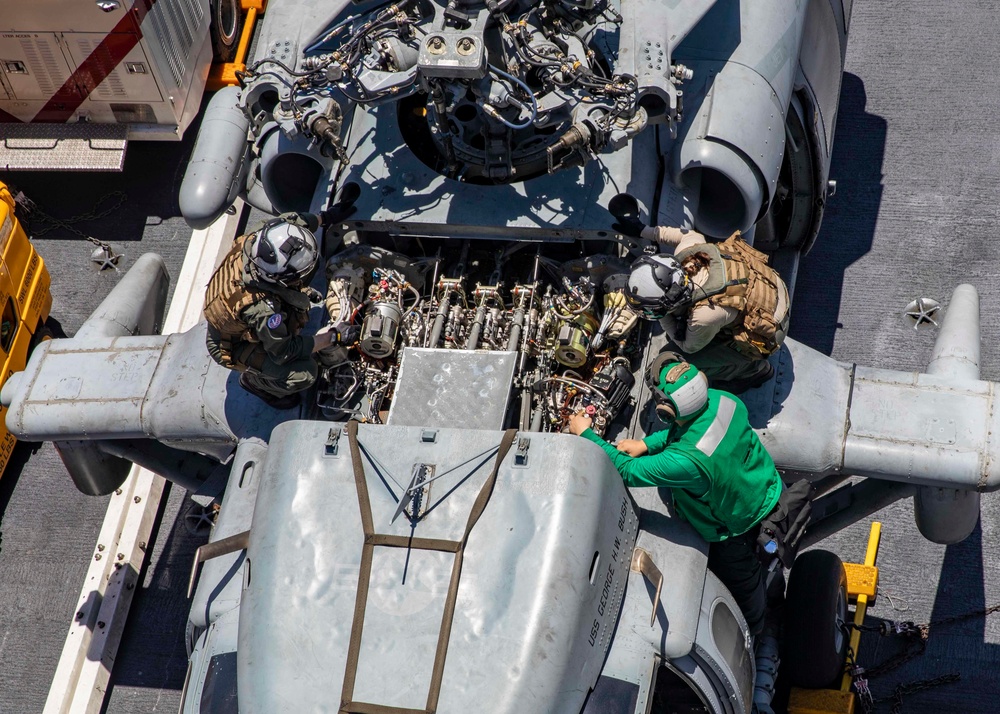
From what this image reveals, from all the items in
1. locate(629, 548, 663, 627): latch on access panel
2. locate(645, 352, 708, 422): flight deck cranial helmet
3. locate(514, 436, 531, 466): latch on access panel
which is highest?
locate(645, 352, 708, 422): flight deck cranial helmet

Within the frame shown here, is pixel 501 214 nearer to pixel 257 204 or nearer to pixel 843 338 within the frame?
pixel 257 204

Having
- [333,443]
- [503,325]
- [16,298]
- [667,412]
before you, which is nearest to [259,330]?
[333,443]

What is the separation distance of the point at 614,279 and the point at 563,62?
1.32m

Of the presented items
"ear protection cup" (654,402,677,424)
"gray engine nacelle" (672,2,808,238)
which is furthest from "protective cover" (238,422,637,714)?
"gray engine nacelle" (672,2,808,238)

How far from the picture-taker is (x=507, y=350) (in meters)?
7.11

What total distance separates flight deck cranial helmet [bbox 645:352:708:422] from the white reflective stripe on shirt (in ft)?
0.40

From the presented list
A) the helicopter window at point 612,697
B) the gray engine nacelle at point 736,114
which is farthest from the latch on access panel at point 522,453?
the gray engine nacelle at point 736,114

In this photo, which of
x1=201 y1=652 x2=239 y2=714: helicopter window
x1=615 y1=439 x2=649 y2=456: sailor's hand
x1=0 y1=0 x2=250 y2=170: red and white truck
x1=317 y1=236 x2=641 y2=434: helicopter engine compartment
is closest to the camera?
x1=201 y1=652 x2=239 y2=714: helicopter window

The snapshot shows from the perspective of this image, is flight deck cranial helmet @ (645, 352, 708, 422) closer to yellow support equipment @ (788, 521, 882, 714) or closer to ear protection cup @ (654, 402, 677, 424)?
ear protection cup @ (654, 402, 677, 424)

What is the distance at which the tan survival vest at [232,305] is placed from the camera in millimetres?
6727

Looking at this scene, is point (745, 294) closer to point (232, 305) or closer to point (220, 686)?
point (232, 305)

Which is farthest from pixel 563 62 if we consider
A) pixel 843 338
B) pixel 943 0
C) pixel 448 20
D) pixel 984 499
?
pixel 943 0

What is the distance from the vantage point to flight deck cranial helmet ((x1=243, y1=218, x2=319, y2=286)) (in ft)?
21.5

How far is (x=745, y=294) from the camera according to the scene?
6.54m
